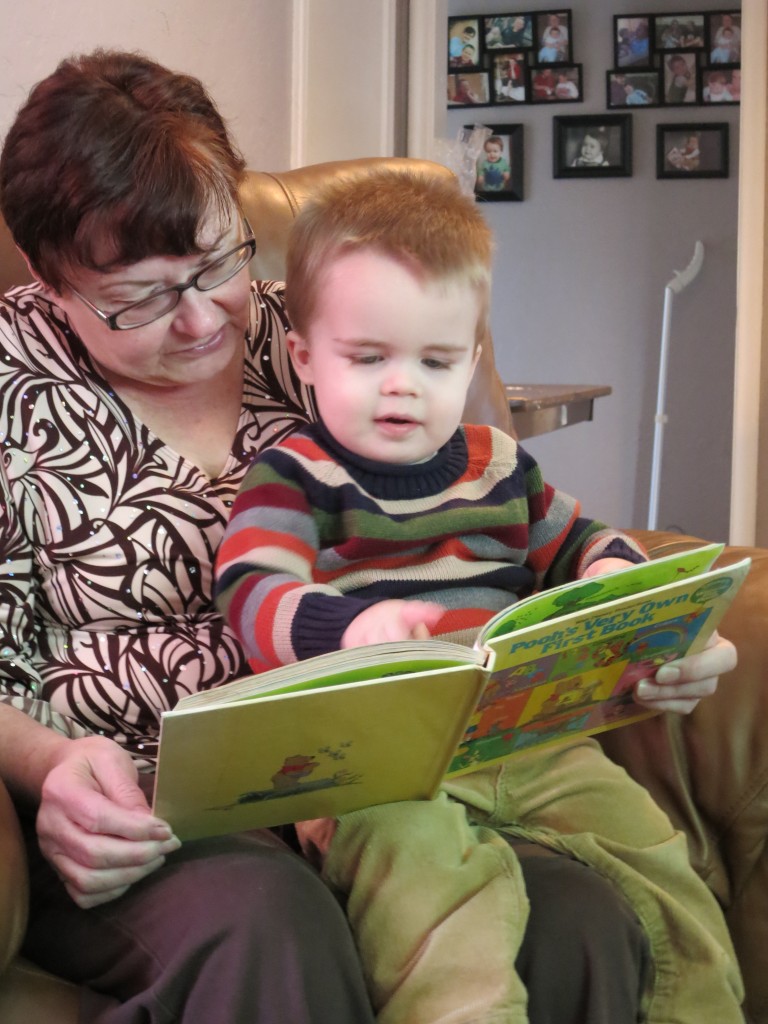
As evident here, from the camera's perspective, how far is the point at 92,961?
3.00 ft

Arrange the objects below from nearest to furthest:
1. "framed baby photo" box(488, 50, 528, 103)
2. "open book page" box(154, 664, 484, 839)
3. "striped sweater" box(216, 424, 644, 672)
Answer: "open book page" box(154, 664, 484, 839)
"striped sweater" box(216, 424, 644, 672)
"framed baby photo" box(488, 50, 528, 103)

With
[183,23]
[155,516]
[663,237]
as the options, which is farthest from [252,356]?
[663,237]

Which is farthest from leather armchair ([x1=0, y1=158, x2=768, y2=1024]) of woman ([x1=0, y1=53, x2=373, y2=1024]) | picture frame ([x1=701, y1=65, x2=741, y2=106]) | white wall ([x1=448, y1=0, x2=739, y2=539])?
picture frame ([x1=701, y1=65, x2=741, y2=106])

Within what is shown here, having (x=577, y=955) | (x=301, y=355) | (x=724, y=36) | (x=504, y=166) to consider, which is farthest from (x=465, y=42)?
(x=577, y=955)

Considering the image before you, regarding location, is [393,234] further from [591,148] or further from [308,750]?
[591,148]

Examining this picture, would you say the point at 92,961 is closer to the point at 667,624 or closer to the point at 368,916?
the point at 368,916

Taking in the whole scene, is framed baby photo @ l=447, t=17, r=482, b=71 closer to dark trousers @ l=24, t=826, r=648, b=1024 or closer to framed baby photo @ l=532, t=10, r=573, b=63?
framed baby photo @ l=532, t=10, r=573, b=63

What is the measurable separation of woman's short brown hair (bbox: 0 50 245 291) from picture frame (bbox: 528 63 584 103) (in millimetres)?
3667

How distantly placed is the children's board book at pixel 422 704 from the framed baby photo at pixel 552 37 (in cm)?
385

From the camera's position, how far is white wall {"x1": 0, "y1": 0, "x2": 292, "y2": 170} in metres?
1.73

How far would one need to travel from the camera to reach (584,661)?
1002 mm

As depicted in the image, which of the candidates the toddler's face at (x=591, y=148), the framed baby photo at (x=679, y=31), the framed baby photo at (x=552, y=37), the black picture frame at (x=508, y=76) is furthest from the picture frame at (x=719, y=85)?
the black picture frame at (x=508, y=76)

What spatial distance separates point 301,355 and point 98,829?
0.50 m

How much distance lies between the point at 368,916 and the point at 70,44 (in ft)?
4.69
